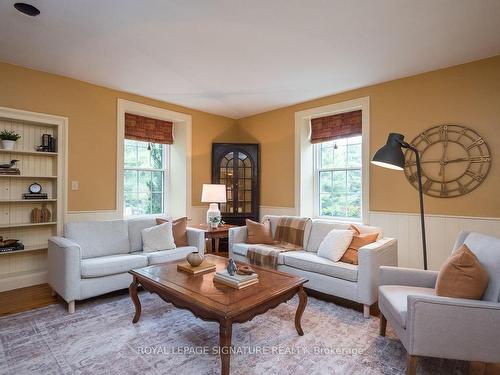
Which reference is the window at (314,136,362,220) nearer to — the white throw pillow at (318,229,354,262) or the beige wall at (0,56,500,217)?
the beige wall at (0,56,500,217)

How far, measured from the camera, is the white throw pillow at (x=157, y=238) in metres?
3.30

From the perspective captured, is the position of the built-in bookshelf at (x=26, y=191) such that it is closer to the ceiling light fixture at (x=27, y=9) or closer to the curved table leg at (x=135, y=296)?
the ceiling light fixture at (x=27, y=9)

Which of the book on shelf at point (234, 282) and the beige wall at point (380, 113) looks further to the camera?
the beige wall at point (380, 113)

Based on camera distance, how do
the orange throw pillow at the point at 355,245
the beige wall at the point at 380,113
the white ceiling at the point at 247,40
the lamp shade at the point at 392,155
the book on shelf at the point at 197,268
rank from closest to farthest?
the white ceiling at the point at 247,40
the book on shelf at the point at 197,268
the lamp shade at the point at 392,155
the orange throw pillow at the point at 355,245
the beige wall at the point at 380,113

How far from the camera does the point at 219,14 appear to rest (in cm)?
223

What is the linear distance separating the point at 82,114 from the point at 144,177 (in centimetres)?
128

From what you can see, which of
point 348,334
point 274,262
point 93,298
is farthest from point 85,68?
point 348,334

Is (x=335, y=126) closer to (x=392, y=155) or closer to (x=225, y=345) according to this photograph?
(x=392, y=155)

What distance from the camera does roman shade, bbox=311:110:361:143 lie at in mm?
3945

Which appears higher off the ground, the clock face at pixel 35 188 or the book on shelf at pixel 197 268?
the clock face at pixel 35 188

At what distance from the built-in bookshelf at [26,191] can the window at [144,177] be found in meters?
0.95

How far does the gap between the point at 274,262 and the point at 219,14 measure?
2.54m

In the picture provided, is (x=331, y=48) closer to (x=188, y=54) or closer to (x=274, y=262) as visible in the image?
(x=188, y=54)

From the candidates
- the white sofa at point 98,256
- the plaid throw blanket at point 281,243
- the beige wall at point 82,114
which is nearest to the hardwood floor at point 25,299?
the white sofa at point 98,256
